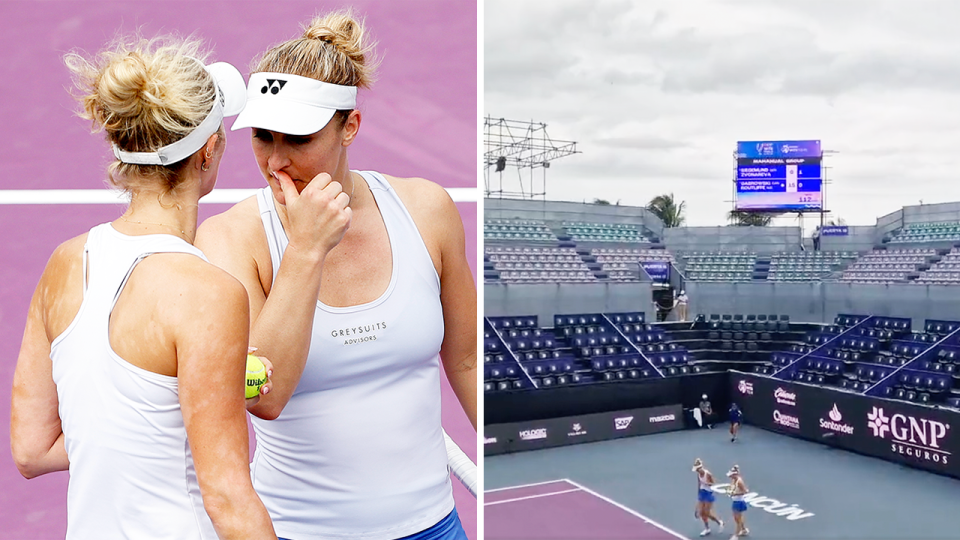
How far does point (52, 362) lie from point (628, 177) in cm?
503

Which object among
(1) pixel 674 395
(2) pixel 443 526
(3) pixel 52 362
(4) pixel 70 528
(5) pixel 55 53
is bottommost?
(1) pixel 674 395

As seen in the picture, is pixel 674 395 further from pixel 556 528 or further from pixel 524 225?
pixel 524 225

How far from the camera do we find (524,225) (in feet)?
17.0

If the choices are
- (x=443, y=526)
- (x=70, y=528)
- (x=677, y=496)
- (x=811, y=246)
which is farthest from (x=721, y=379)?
(x=70, y=528)

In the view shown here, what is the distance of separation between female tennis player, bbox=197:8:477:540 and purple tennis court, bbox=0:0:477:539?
445 millimetres

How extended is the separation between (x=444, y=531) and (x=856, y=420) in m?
5.04

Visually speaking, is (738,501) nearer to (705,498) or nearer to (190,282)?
(705,498)

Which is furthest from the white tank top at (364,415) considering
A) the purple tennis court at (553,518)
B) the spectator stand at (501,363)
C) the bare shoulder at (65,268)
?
the purple tennis court at (553,518)

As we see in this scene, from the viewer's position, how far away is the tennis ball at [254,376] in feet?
2.40

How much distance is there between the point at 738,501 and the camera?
17.1 ft

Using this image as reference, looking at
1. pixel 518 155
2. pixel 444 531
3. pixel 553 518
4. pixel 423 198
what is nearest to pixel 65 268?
pixel 423 198

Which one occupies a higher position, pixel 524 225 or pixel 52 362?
pixel 524 225

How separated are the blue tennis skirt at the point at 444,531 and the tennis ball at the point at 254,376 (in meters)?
0.32

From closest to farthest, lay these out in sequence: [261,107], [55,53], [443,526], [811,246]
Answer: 1. [261,107]
2. [443,526]
3. [55,53]
4. [811,246]
